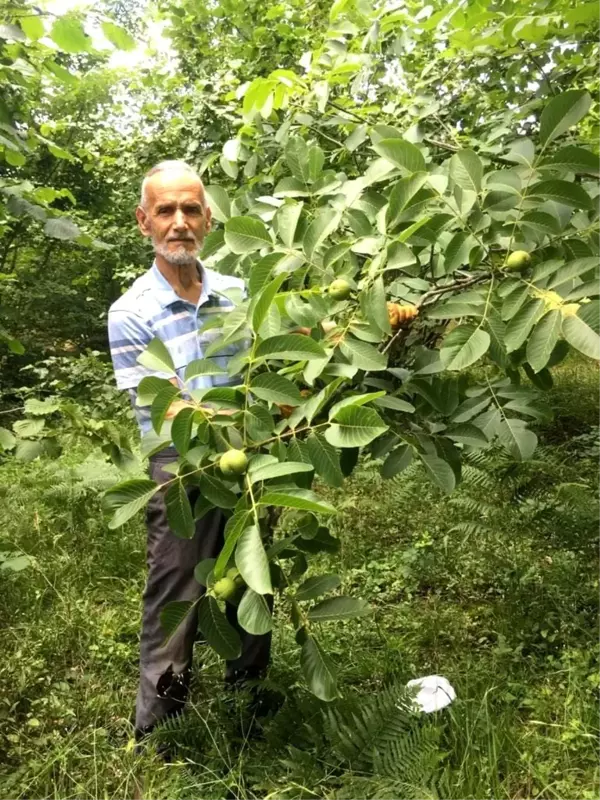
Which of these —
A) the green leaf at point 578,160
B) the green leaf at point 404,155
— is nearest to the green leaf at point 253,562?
the green leaf at point 404,155

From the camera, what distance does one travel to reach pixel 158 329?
2.17 m

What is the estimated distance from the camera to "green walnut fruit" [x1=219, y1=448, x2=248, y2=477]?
1.17 metres

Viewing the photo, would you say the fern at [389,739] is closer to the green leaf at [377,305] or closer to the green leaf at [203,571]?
the green leaf at [203,571]

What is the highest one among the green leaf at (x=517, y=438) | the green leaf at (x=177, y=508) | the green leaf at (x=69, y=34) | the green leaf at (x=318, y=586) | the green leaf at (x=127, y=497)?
the green leaf at (x=69, y=34)

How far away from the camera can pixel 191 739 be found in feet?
7.29

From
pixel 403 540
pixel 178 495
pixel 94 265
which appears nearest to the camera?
pixel 178 495

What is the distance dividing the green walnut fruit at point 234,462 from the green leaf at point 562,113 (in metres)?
0.88

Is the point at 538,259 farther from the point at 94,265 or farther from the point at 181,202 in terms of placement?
the point at 94,265

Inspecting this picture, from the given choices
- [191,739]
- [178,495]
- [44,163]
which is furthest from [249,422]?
[44,163]

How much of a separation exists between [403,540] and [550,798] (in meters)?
1.99

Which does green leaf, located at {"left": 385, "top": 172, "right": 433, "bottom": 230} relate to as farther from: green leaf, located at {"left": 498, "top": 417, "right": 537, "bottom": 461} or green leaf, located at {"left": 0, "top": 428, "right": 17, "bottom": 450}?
green leaf, located at {"left": 0, "top": 428, "right": 17, "bottom": 450}

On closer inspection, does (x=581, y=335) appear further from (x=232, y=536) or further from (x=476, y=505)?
(x=476, y=505)

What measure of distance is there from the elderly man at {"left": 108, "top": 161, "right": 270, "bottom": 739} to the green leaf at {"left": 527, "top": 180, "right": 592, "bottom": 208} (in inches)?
43.4

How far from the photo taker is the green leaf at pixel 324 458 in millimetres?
1195
